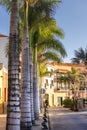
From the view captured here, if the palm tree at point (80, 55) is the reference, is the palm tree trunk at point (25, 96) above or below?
below

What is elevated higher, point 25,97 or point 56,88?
point 56,88

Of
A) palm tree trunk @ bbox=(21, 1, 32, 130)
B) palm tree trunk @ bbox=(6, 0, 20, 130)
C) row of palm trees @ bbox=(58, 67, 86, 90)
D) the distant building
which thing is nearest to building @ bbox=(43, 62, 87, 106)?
row of palm trees @ bbox=(58, 67, 86, 90)

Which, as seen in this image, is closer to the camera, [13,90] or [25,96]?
[13,90]

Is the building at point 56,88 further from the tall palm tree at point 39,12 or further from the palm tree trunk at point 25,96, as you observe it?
the palm tree trunk at point 25,96

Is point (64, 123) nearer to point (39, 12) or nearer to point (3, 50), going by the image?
point (39, 12)

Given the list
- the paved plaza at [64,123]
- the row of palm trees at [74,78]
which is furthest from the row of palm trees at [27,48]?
the row of palm trees at [74,78]

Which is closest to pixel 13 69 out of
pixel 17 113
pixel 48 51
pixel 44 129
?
pixel 17 113

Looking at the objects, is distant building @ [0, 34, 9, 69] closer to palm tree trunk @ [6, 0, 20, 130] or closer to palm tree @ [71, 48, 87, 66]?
palm tree @ [71, 48, 87, 66]

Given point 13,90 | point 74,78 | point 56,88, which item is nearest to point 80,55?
point 13,90

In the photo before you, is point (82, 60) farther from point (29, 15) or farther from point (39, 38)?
point (29, 15)

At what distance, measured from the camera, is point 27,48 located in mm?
21703

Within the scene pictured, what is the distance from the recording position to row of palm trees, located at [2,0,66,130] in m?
14.6

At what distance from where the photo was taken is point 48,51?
36.5m

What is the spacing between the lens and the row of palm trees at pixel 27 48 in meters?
14.6
